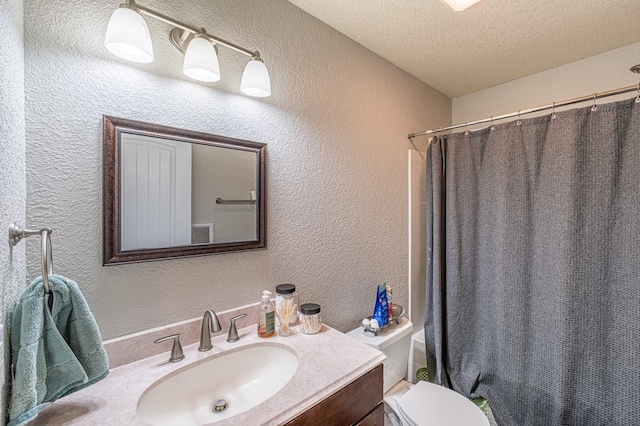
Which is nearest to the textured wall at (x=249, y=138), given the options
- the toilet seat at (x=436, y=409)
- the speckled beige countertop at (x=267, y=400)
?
the speckled beige countertop at (x=267, y=400)

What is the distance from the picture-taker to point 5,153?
1.91ft

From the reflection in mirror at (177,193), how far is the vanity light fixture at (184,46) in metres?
0.21

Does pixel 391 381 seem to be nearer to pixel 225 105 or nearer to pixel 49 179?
pixel 225 105

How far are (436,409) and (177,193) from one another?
154cm

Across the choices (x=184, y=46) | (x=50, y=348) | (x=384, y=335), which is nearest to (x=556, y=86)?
(x=384, y=335)

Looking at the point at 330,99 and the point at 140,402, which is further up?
the point at 330,99

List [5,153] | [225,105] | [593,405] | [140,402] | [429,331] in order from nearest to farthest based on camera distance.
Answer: [5,153], [140,402], [225,105], [593,405], [429,331]

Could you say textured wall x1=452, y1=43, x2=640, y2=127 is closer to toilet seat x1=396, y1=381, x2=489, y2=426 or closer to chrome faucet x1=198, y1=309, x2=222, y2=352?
toilet seat x1=396, y1=381, x2=489, y2=426

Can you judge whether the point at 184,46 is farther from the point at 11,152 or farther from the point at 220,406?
the point at 220,406

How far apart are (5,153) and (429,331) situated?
215 centimetres

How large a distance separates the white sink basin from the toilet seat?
0.74m

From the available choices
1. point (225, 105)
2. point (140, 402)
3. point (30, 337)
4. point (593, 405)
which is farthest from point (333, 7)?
point (593, 405)

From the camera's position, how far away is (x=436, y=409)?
52.0 inches

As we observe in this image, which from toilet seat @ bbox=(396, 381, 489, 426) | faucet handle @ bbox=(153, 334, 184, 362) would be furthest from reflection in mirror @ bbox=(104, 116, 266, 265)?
toilet seat @ bbox=(396, 381, 489, 426)
